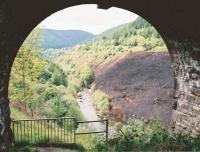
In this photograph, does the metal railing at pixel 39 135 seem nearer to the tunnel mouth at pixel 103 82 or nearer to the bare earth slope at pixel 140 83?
the tunnel mouth at pixel 103 82

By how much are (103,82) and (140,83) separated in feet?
18.6

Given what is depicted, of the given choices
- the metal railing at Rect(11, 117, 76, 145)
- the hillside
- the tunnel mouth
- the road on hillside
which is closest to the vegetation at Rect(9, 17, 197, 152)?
the tunnel mouth

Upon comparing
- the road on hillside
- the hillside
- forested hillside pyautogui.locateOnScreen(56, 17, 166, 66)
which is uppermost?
the hillside

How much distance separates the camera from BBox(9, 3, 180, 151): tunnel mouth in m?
23.0

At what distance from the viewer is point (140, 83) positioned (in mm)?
38688

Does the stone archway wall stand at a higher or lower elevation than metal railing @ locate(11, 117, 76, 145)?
higher

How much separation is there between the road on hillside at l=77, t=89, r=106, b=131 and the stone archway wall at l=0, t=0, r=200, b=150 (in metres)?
14.9

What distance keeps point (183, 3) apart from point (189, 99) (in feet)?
8.48

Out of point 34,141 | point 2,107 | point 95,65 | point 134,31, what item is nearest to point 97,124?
point 34,141

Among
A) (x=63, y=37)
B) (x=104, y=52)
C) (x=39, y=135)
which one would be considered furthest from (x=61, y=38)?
(x=39, y=135)

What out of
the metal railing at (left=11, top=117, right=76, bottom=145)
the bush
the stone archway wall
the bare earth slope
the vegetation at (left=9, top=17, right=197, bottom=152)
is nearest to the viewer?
the stone archway wall

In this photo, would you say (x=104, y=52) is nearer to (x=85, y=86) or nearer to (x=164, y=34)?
(x=85, y=86)

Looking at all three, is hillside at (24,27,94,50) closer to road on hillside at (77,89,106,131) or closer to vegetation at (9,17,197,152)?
vegetation at (9,17,197,152)

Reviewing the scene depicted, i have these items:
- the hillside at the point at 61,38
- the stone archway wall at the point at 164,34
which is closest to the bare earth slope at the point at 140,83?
the stone archway wall at the point at 164,34
